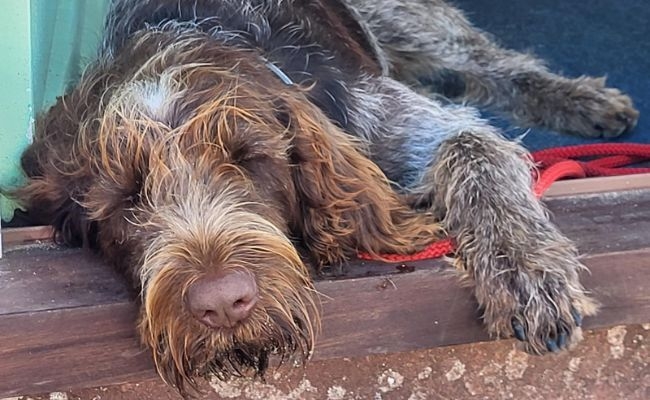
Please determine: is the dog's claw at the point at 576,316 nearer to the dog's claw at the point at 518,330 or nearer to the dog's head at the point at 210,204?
the dog's claw at the point at 518,330

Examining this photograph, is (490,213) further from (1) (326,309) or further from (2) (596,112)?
(2) (596,112)

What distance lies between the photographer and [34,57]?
8.97ft

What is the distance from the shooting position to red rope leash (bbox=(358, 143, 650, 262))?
8.97ft

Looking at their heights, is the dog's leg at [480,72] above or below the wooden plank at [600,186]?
below

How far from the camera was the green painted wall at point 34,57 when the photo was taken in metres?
2.35

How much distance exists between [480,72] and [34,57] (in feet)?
5.58

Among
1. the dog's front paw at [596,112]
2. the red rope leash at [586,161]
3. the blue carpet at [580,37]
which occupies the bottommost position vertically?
the blue carpet at [580,37]

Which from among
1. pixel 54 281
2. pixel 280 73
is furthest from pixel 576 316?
pixel 54 281

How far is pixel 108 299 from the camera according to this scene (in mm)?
2145

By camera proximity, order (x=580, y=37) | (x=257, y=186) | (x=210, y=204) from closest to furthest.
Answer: (x=210, y=204) → (x=257, y=186) → (x=580, y=37)

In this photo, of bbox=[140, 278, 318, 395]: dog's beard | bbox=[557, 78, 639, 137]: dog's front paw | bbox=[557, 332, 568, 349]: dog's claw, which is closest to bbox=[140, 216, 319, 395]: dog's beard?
bbox=[140, 278, 318, 395]: dog's beard

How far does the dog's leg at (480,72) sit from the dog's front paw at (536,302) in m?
1.43

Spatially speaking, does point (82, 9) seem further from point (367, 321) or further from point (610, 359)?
point (610, 359)

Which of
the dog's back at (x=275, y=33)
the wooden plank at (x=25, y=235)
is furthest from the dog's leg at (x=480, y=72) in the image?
the wooden plank at (x=25, y=235)
